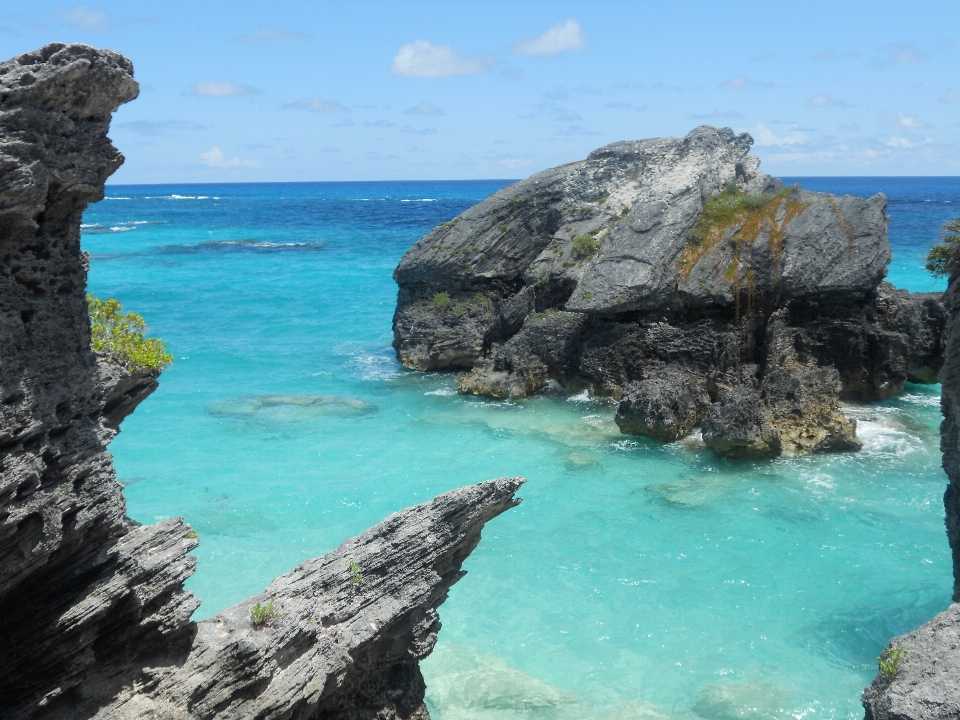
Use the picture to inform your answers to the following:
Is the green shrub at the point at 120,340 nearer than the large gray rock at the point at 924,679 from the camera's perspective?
No

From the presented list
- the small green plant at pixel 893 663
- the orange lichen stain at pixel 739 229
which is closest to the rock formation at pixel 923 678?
the small green plant at pixel 893 663

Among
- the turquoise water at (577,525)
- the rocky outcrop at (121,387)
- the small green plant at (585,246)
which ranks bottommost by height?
the turquoise water at (577,525)

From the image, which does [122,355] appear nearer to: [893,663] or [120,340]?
[120,340]

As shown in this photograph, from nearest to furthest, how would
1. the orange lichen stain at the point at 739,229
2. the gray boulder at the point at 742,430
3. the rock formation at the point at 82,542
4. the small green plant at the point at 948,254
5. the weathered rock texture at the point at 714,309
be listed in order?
the rock formation at the point at 82,542, the small green plant at the point at 948,254, the gray boulder at the point at 742,430, the weathered rock texture at the point at 714,309, the orange lichen stain at the point at 739,229

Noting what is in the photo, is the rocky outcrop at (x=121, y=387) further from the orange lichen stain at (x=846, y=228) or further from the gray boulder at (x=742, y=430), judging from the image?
the orange lichen stain at (x=846, y=228)

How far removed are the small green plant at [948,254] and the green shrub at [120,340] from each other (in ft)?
37.2

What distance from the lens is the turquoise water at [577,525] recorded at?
1355cm

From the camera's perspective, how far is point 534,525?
18859 millimetres

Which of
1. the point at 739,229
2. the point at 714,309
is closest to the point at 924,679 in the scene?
the point at 714,309

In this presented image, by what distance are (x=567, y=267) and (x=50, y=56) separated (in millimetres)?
21064

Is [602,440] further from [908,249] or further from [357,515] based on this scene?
[908,249]

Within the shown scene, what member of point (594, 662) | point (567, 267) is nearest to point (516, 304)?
point (567, 267)

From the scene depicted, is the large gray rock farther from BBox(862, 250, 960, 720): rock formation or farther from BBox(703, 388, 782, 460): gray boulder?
BBox(703, 388, 782, 460): gray boulder

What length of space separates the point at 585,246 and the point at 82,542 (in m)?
21.2
